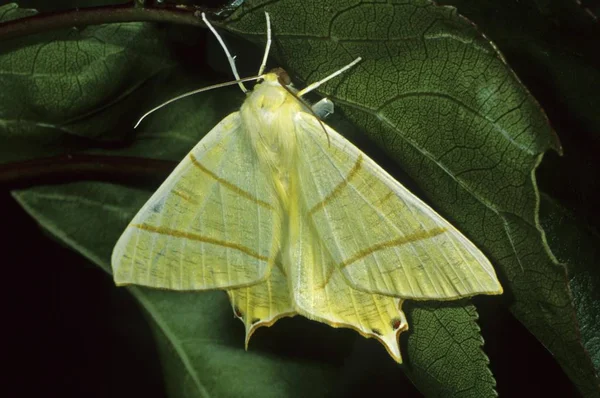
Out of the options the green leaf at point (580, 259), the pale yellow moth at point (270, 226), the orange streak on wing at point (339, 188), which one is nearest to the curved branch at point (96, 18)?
the pale yellow moth at point (270, 226)

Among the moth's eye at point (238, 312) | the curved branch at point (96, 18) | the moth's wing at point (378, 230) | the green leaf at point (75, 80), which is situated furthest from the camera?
the green leaf at point (75, 80)

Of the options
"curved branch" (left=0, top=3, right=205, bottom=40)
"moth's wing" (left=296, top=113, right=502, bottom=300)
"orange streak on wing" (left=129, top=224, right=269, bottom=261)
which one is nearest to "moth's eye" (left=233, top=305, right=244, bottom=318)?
"orange streak on wing" (left=129, top=224, right=269, bottom=261)

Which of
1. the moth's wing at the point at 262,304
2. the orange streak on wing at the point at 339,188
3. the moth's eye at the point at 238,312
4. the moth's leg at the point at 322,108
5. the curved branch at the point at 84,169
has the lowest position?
the moth's eye at the point at 238,312

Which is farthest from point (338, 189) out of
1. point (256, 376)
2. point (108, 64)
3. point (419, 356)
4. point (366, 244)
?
point (108, 64)

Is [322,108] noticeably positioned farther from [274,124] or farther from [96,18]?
[96,18]

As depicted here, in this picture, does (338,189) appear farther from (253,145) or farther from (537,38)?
(537,38)

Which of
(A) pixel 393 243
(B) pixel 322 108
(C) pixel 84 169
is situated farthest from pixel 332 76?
(C) pixel 84 169

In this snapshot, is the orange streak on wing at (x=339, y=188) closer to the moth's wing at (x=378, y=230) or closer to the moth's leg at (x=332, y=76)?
the moth's wing at (x=378, y=230)
